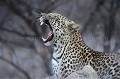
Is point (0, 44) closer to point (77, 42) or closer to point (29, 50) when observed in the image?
point (29, 50)

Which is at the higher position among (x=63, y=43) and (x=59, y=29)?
(x=59, y=29)

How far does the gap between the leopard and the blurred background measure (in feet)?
20.8

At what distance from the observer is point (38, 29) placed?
16.5 m

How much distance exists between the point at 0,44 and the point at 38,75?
171 centimetres

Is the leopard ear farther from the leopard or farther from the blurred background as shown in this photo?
the blurred background

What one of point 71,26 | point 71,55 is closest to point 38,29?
point 71,26

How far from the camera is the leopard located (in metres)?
9.12

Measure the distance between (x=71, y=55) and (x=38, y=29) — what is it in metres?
7.25

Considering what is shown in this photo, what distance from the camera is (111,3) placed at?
57.5 ft

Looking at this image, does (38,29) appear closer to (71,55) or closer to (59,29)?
(59,29)

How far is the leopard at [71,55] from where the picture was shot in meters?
9.12

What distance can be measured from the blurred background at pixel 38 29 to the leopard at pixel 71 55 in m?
6.34

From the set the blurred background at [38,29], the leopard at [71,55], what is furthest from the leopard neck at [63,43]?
the blurred background at [38,29]

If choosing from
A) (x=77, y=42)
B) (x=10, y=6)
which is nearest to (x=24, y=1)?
(x=10, y=6)
